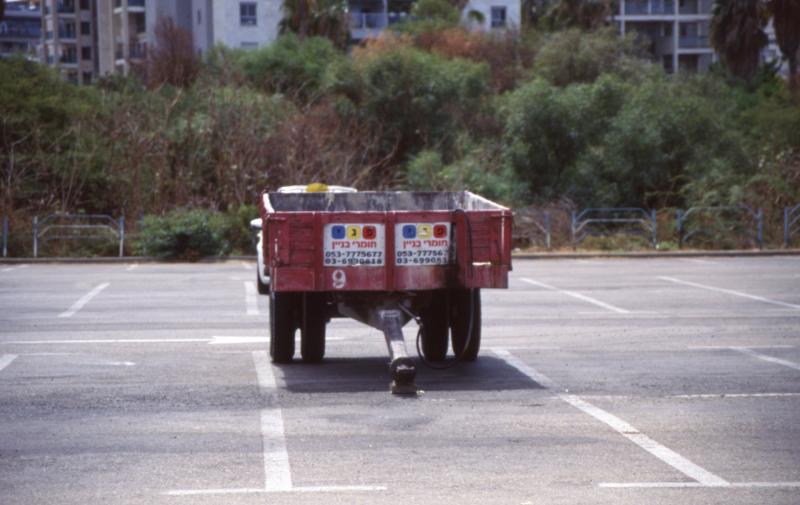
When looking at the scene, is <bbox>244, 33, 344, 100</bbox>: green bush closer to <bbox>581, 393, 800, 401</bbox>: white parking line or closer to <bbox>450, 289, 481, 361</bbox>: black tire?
<bbox>450, 289, 481, 361</bbox>: black tire

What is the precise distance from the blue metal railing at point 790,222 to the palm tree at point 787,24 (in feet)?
77.3

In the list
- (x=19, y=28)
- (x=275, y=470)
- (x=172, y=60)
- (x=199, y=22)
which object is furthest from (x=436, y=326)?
(x=19, y=28)

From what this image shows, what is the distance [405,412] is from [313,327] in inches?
125

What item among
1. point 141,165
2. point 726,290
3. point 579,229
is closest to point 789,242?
point 579,229

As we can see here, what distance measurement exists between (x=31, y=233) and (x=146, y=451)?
25682 millimetres

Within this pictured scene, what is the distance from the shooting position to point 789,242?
115ft

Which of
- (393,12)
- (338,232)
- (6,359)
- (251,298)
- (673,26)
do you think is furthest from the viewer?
(673,26)

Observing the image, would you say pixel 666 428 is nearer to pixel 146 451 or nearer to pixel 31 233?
pixel 146 451

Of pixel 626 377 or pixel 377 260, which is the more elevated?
pixel 377 260

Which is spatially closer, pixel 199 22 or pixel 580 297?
pixel 580 297

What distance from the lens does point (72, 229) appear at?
34094mm

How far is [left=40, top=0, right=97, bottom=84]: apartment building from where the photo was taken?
112562 mm

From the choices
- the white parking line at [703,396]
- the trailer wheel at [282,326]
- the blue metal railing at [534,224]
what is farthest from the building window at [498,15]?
the white parking line at [703,396]

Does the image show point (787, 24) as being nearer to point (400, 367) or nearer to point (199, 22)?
point (199, 22)
